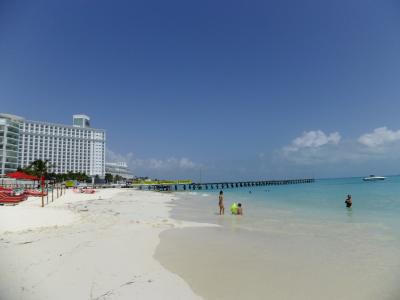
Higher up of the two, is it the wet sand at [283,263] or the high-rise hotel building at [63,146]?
the high-rise hotel building at [63,146]

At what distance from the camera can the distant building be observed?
167500 millimetres

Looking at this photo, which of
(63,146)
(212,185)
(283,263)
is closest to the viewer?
(283,263)

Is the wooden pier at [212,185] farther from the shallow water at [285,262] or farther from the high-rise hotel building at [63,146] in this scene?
the shallow water at [285,262]

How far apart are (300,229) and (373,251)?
4022mm

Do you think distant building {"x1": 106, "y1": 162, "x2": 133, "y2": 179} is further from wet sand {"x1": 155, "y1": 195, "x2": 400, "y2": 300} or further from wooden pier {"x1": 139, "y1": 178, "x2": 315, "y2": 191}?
wet sand {"x1": 155, "y1": 195, "x2": 400, "y2": 300}

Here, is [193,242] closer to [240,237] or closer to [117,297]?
[240,237]

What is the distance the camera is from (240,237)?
33.3 feet

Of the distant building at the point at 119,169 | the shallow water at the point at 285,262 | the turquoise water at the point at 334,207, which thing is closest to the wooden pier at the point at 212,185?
the turquoise water at the point at 334,207

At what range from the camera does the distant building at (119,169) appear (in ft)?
550

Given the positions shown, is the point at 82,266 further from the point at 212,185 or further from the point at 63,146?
the point at 63,146

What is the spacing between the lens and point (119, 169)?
178 meters

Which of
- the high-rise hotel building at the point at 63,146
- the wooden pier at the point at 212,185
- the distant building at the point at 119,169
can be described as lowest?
the wooden pier at the point at 212,185

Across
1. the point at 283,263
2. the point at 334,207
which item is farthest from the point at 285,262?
the point at 334,207

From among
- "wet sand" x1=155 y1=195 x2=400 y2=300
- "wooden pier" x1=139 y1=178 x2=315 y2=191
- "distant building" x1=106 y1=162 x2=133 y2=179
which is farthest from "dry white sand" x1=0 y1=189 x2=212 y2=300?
"distant building" x1=106 y1=162 x2=133 y2=179
